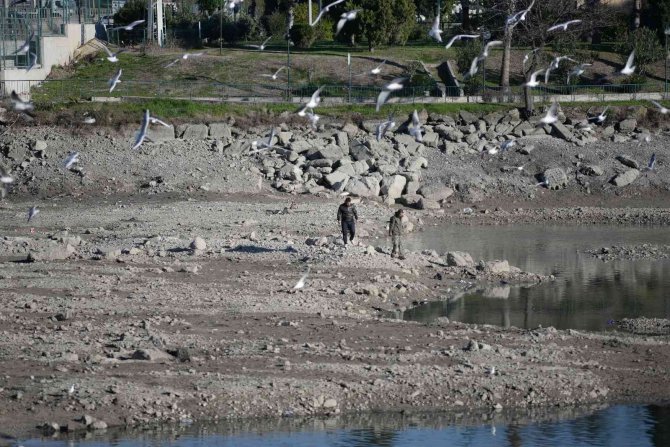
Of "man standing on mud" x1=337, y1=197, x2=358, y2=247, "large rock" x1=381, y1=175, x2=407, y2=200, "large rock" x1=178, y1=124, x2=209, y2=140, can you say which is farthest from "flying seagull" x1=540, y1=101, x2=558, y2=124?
"large rock" x1=178, y1=124, x2=209, y2=140

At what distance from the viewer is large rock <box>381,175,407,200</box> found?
40.4 metres

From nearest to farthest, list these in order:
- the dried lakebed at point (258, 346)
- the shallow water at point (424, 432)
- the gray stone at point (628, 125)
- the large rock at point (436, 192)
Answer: the shallow water at point (424, 432)
the dried lakebed at point (258, 346)
the large rock at point (436, 192)
the gray stone at point (628, 125)

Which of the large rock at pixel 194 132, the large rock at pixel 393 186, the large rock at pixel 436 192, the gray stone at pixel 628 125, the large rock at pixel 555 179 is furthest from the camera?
the gray stone at pixel 628 125

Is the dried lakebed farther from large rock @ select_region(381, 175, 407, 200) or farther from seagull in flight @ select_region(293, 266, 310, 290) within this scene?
large rock @ select_region(381, 175, 407, 200)

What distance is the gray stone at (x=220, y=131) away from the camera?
45000 millimetres

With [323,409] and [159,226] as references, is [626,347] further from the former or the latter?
[159,226]

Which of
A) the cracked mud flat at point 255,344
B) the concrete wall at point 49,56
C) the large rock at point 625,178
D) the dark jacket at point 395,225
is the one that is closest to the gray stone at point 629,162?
the large rock at point 625,178

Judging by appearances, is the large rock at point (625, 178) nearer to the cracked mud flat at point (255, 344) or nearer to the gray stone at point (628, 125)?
the gray stone at point (628, 125)

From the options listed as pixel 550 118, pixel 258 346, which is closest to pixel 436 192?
pixel 550 118

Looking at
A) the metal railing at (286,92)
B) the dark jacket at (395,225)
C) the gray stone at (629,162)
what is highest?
the metal railing at (286,92)

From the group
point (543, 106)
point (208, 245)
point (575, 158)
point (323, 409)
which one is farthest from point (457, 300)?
point (543, 106)

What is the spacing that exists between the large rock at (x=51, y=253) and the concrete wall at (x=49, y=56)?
22.4 meters

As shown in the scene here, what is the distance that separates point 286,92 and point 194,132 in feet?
31.5

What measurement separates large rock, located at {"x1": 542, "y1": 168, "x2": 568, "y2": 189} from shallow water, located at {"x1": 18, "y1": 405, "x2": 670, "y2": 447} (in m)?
25.4
